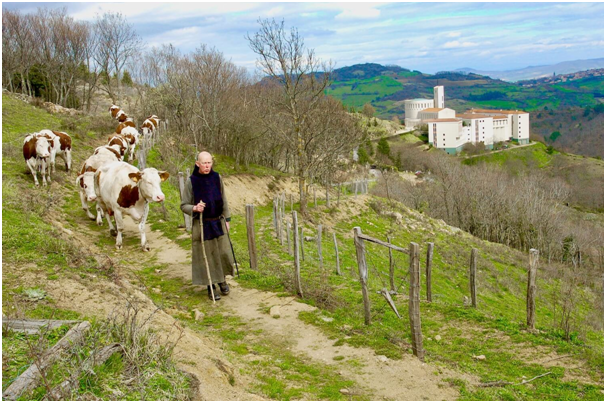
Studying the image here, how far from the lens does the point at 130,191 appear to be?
12.4 m

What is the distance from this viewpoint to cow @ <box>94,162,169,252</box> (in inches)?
474

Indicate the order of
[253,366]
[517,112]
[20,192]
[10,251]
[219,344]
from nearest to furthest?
[253,366], [219,344], [10,251], [20,192], [517,112]

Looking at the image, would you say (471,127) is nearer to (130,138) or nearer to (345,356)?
(130,138)

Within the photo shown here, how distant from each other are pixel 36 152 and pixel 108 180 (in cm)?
440

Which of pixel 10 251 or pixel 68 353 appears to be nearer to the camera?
pixel 68 353

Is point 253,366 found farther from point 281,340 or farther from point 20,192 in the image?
point 20,192

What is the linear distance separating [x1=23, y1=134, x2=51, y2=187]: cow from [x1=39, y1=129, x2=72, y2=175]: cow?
0.35m

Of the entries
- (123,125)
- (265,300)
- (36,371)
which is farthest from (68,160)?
(36,371)

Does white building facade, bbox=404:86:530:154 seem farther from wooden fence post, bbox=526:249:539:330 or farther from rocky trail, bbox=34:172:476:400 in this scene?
rocky trail, bbox=34:172:476:400

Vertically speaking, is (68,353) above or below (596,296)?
above

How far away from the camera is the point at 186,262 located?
38.3 feet

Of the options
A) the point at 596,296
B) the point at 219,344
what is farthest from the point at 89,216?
the point at 596,296

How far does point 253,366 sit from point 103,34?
44.8m

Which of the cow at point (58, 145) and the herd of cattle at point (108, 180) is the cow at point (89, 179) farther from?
the cow at point (58, 145)
